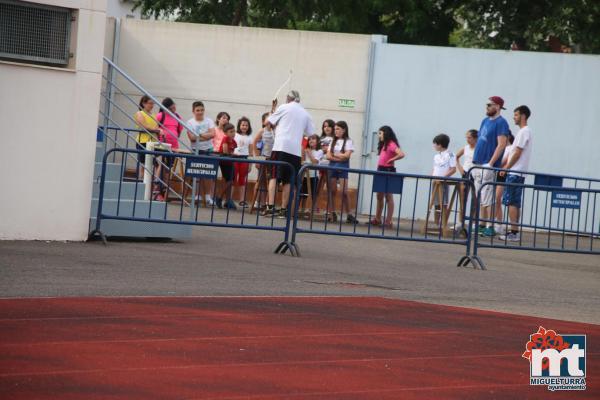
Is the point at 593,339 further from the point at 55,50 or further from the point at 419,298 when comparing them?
the point at 55,50

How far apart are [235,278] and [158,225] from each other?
3.36 meters

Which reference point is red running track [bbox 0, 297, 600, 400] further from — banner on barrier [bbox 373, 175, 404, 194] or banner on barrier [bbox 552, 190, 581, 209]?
banner on barrier [bbox 373, 175, 404, 194]

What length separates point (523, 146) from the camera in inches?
770

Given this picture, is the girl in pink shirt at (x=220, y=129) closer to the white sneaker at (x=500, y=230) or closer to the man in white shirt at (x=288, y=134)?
the man in white shirt at (x=288, y=134)

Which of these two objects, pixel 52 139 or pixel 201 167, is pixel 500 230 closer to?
pixel 201 167

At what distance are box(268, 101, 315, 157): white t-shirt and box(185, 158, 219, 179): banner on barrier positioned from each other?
485cm

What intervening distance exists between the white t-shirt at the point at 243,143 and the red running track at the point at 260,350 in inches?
549

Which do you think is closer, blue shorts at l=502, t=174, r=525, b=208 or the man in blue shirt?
blue shorts at l=502, t=174, r=525, b=208

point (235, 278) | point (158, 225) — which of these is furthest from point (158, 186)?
point (235, 278)

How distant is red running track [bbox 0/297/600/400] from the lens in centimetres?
648

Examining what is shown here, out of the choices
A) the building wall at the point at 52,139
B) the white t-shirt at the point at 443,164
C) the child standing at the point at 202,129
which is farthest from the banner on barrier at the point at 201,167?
the child standing at the point at 202,129

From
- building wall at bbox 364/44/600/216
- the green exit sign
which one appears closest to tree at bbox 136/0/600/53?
the green exit sign
